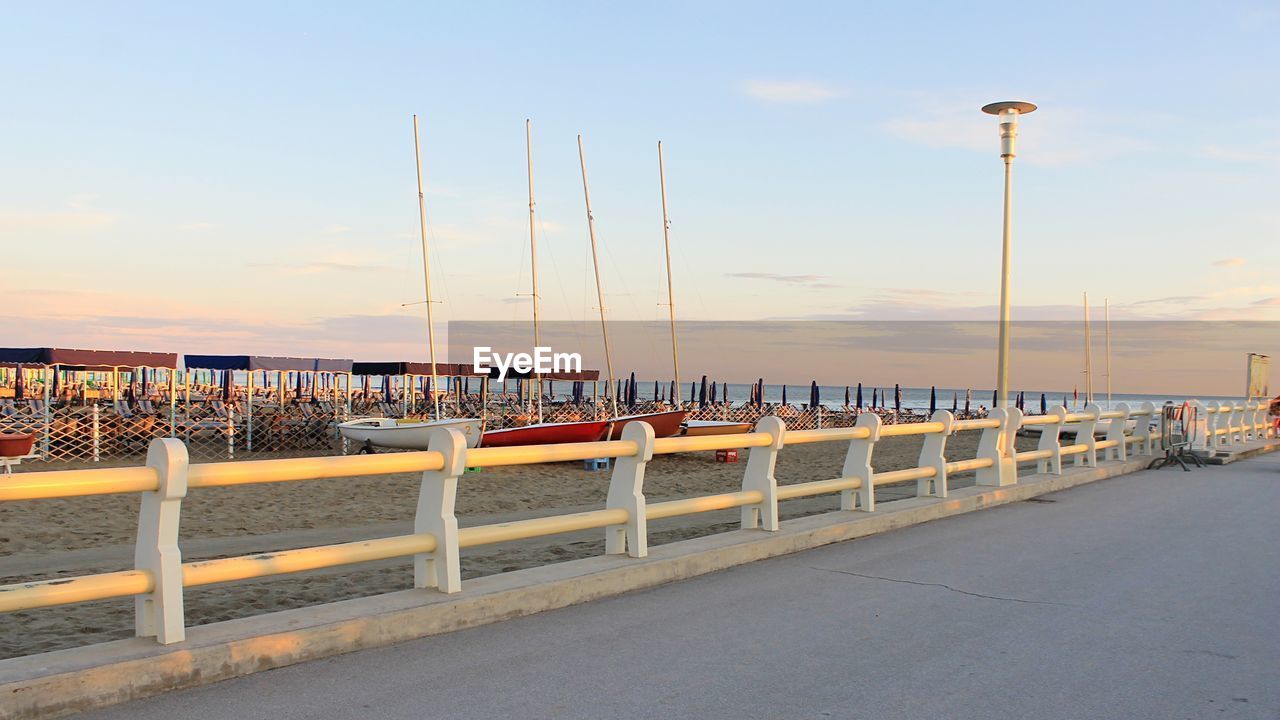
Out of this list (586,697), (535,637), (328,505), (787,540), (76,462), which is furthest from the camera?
(76,462)

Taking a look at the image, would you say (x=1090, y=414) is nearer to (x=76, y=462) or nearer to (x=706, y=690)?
(x=706, y=690)

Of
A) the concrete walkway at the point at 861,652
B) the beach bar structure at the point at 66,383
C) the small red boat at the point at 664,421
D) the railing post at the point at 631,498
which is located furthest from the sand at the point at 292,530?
the beach bar structure at the point at 66,383

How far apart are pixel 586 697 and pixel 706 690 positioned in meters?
0.57

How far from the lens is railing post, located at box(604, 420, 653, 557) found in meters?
7.46

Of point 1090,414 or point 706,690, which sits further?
point 1090,414

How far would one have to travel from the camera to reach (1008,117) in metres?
16.2

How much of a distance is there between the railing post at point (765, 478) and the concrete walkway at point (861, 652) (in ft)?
1.74

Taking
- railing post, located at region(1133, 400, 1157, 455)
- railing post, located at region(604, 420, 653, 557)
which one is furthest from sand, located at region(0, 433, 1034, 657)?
railing post, located at region(1133, 400, 1157, 455)

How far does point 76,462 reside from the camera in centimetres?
2480

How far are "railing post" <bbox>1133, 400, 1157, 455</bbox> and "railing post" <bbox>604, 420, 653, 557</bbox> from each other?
51.4 feet

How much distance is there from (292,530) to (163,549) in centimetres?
916

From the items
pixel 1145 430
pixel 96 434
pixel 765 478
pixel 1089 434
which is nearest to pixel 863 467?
pixel 765 478

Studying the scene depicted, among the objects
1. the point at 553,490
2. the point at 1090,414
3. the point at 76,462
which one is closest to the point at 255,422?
the point at 76,462

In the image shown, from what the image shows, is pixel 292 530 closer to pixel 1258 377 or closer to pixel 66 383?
pixel 1258 377
